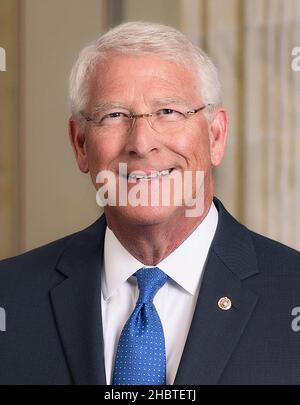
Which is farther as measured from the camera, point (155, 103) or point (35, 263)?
point (35, 263)

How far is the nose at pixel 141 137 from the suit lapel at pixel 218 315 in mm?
177

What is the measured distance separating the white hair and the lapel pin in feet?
1.01

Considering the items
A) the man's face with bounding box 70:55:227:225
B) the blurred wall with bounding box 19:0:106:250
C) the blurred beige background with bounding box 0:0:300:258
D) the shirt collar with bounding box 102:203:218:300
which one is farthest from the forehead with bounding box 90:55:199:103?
the blurred wall with bounding box 19:0:106:250

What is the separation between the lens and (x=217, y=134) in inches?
53.1

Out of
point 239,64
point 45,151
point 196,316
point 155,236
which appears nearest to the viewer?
point 196,316

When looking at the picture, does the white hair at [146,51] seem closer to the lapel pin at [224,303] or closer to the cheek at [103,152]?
the cheek at [103,152]

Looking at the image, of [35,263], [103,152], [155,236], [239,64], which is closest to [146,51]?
[103,152]

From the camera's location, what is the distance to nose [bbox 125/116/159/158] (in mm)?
1220

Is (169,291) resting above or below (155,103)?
below

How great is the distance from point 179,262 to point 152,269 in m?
0.04

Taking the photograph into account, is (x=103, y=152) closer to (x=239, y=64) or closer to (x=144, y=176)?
(x=144, y=176)

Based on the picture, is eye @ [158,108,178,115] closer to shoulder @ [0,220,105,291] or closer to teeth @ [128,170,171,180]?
teeth @ [128,170,171,180]

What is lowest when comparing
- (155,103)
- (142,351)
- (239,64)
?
(142,351)
